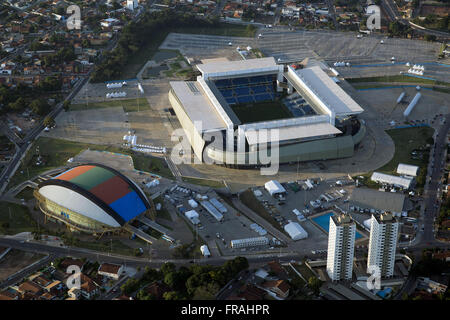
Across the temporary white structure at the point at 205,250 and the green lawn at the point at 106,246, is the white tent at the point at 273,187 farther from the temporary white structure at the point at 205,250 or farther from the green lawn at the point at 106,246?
the green lawn at the point at 106,246

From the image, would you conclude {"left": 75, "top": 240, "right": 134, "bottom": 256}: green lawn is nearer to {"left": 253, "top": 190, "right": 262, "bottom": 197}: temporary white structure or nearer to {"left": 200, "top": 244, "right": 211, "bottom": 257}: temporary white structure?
{"left": 200, "top": 244, "right": 211, "bottom": 257}: temporary white structure

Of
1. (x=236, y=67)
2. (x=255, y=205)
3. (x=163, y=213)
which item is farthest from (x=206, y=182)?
(x=236, y=67)

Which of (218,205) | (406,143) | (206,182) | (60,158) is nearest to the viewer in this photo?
(218,205)

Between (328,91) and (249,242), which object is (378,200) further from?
(328,91)

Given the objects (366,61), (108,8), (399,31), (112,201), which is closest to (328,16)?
(399,31)

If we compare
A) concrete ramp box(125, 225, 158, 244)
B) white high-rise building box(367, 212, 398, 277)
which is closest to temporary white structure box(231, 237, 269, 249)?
concrete ramp box(125, 225, 158, 244)

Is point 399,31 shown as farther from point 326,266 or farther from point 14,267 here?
point 14,267
